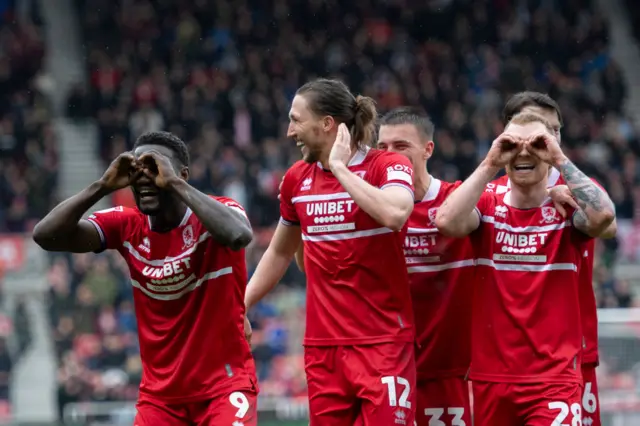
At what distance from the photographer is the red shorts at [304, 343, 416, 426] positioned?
20.6 ft

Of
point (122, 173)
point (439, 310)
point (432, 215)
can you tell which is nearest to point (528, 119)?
point (432, 215)

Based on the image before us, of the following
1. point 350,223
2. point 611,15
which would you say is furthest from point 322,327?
point 611,15

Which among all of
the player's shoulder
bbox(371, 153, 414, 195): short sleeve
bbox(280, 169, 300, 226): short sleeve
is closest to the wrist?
bbox(371, 153, 414, 195): short sleeve

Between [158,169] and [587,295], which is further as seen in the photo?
[587,295]

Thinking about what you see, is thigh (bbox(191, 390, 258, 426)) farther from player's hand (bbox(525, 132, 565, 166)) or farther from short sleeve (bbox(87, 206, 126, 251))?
player's hand (bbox(525, 132, 565, 166))

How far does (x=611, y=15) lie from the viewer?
25750 mm

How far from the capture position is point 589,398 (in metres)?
7.01

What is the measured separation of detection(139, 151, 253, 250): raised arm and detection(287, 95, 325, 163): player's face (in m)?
0.73

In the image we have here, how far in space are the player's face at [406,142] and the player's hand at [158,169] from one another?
64.3 inches

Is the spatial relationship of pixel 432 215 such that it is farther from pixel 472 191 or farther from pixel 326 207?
pixel 326 207

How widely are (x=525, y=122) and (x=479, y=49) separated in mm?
17531

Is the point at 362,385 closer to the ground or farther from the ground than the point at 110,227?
closer to the ground

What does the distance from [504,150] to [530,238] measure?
505mm

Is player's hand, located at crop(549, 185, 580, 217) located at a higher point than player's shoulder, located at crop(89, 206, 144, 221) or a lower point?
lower
